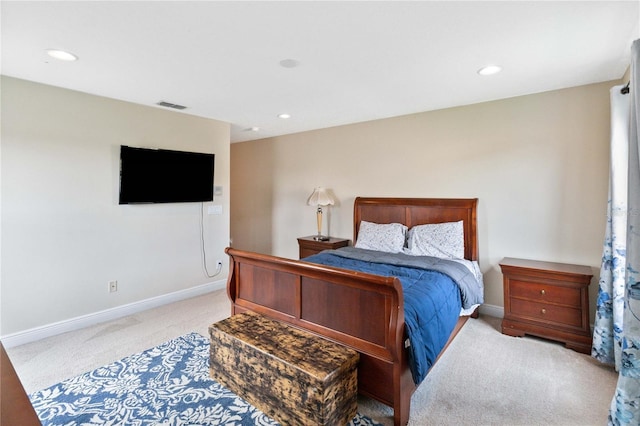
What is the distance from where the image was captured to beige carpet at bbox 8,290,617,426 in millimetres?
1967

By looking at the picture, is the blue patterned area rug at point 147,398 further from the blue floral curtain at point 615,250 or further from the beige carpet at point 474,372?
the blue floral curtain at point 615,250

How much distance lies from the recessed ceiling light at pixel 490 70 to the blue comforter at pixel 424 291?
1716 mm

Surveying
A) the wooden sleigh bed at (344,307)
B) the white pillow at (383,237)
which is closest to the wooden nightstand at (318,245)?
the white pillow at (383,237)

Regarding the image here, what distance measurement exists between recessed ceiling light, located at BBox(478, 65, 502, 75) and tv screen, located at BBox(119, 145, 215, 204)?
331cm

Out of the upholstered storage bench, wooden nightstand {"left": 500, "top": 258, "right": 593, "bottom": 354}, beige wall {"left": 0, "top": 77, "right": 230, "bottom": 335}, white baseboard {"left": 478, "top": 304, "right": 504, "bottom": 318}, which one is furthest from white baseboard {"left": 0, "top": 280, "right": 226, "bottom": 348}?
wooden nightstand {"left": 500, "top": 258, "right": 593, "bottom": 354}

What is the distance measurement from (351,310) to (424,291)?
60 cm

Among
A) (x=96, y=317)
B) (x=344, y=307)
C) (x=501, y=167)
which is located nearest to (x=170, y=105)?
(x=96, y=317)

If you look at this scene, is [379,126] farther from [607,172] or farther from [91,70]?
[91,70]

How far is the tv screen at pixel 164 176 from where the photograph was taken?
137 inches

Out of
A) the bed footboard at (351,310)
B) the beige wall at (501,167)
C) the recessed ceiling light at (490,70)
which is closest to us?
the bed footboard at (351,310)

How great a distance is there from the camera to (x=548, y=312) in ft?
9.33

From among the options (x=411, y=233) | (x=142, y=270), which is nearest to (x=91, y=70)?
(x=142, y=270)

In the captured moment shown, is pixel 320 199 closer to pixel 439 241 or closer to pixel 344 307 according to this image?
pixel 439 241

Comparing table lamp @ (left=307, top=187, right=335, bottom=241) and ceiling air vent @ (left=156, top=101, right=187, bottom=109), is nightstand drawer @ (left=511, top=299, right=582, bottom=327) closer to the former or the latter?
table lamp @ (left=307, top=187, right=335, bottom=241)
